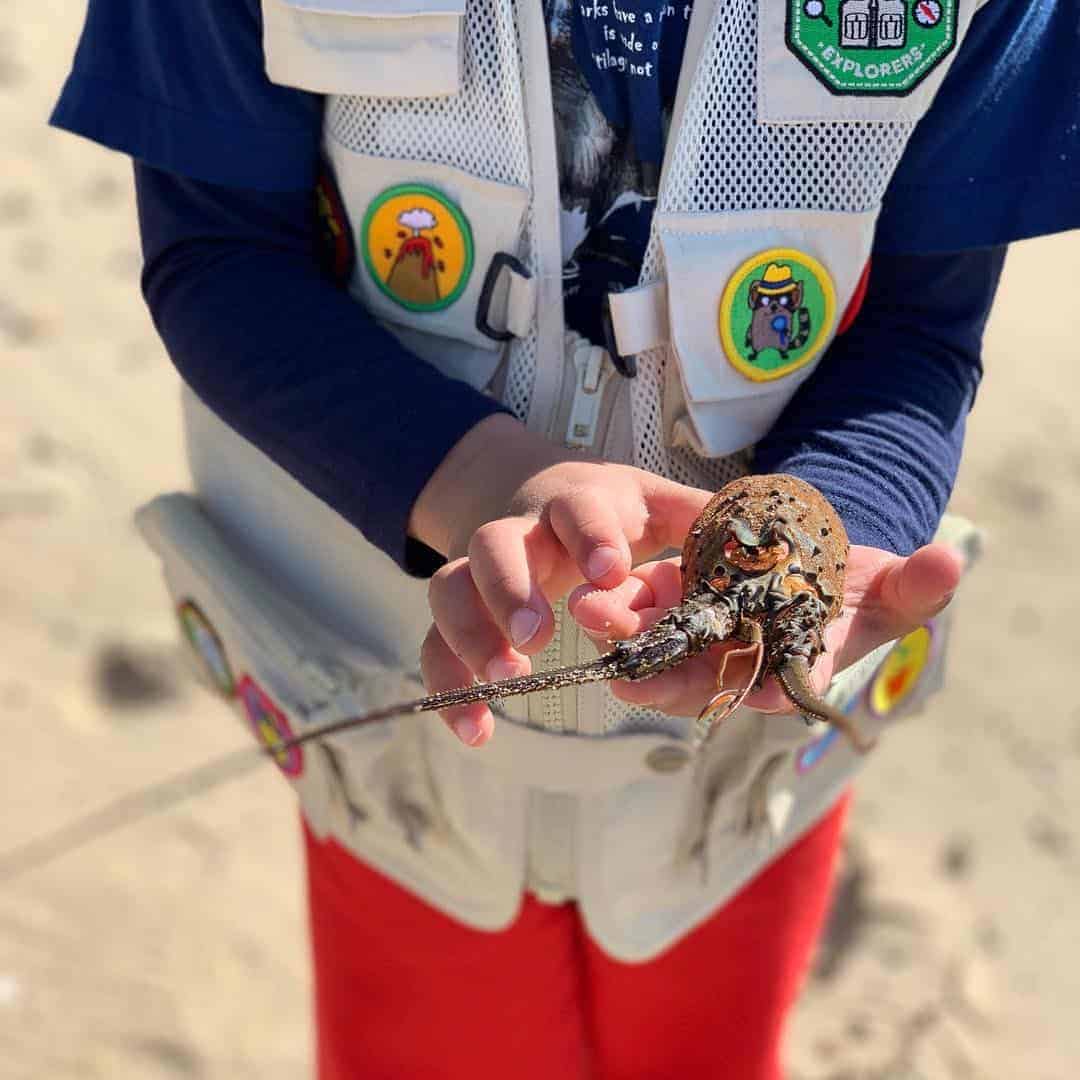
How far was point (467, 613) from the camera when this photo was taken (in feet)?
3.16

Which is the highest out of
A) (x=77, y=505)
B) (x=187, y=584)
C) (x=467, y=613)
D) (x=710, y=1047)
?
(x=467, y=613)

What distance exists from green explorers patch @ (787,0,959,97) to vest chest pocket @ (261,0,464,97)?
9.9 inches

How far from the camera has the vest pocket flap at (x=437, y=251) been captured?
1.14 metres

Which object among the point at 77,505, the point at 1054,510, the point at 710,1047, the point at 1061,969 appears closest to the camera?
the point at 710,1047

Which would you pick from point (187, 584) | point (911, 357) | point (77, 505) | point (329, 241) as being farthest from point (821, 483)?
point (77, 505)

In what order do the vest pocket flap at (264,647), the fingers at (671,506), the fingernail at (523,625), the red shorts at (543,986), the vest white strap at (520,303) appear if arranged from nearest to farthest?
the fingernail at (523,625), the fingers at (671,506), the vest white strap at (520,303), the vest pocket flap at (264,647), the red shorts at (543,986)

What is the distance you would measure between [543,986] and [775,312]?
692mm

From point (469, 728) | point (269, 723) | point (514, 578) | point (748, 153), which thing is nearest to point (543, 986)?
point (269, 723)

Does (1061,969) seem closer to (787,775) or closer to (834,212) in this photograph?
(787,775)

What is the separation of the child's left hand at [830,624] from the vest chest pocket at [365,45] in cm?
40

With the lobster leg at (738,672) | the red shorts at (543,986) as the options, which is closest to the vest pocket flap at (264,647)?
the red shorts at (543,986)

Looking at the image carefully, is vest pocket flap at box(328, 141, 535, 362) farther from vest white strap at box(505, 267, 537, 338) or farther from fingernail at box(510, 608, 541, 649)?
fingernail at box(510, 608, 541, 649)

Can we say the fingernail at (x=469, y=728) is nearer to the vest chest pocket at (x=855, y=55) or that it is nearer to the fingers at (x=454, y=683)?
the fingers at (x=454, y=683)

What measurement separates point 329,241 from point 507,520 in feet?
1.32
